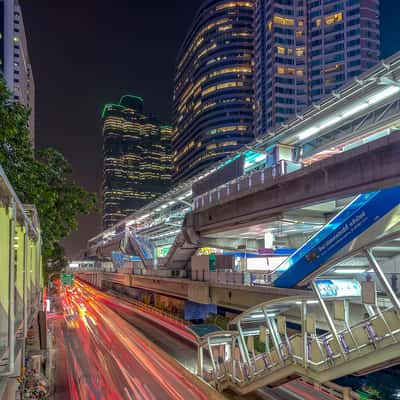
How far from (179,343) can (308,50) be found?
10612 centimetres

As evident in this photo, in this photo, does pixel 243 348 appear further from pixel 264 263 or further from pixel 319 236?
pixel 264 263

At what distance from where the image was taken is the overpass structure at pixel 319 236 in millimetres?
12445

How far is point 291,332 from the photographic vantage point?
78.3ft

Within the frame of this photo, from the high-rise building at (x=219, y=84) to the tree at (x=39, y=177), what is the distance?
10830 cm

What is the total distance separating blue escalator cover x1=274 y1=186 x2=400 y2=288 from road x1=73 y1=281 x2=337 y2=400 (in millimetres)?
4989

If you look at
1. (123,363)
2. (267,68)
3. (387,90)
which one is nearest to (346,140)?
(387,90)

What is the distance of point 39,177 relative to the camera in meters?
17.5

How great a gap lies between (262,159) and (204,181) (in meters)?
6.13

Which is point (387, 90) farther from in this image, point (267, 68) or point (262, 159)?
point (267, 68)

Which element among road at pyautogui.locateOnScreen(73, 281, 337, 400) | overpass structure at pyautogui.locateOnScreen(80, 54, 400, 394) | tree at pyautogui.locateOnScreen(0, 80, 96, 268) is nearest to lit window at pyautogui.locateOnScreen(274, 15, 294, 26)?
road at pyautogui.locateOnScreen(73, 281, 337, 400)

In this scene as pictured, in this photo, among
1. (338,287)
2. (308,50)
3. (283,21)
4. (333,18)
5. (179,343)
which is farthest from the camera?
(283,21)

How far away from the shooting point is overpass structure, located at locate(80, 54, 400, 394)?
12.4m

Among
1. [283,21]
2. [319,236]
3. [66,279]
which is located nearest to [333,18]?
[283,21]

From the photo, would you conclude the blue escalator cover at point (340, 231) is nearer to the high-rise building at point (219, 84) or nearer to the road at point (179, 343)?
the road at point (179, 343)
